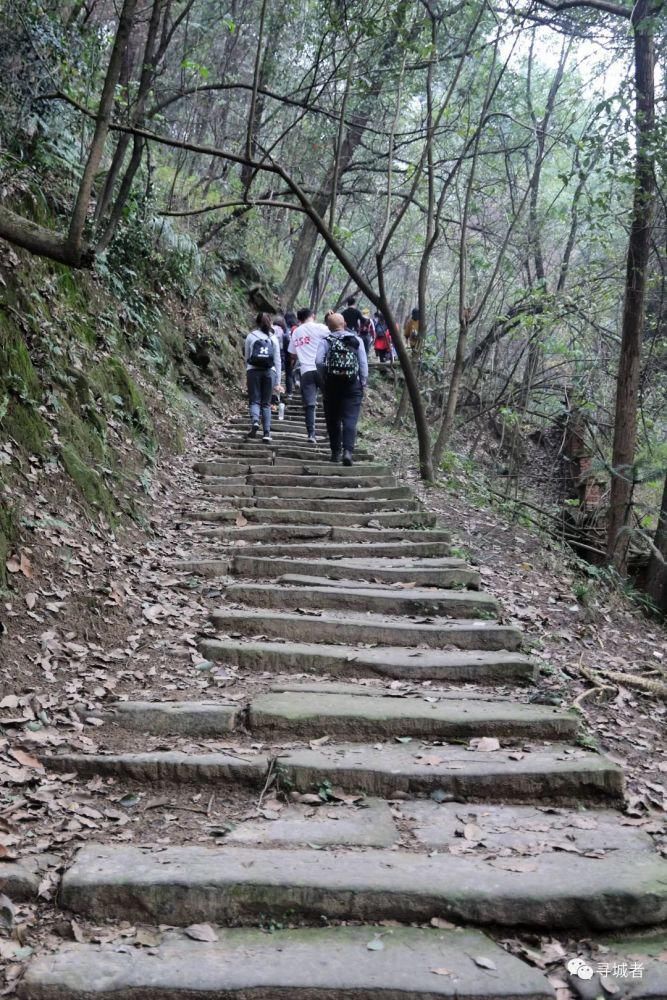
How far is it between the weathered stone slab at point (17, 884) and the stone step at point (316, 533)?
4475mm

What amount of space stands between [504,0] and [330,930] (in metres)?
10.5

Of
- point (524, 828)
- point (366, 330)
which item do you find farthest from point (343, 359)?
point (366, 330)

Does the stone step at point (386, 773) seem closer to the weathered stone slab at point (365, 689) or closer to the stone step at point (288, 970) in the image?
the weathered stone slab at point (365, 689)

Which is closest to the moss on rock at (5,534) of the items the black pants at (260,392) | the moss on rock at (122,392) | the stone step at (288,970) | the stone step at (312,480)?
the stone step at (288,970)

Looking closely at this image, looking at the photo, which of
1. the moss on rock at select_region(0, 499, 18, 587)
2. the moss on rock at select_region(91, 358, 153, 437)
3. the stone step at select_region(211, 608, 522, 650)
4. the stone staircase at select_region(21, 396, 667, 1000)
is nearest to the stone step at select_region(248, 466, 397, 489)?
the moss on rock at select_region(91, 358, 153, 437)

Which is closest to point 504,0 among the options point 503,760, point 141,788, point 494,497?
point 494,497

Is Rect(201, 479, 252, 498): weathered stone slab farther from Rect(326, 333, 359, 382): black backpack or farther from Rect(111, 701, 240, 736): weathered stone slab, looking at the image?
Rect(111, 701, 240, 736): weathered stone slab

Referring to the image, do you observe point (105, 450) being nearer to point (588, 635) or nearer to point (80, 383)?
point (80, 383)

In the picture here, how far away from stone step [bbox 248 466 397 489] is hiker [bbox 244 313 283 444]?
1683 mm

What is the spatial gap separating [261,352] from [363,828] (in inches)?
306

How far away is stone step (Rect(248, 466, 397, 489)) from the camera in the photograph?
9.34 metres

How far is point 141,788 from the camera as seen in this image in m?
3.62

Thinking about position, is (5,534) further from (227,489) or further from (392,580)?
(227,489)

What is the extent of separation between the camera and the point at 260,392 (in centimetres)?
1080
